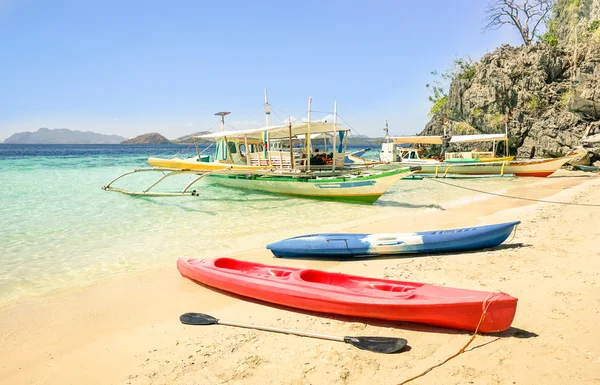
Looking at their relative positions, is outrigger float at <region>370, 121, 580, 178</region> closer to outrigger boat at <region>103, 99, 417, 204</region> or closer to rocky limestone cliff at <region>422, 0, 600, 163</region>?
rocky limestone cliff at <region>422, 0, 600, 163</region>

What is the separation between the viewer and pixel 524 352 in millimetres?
3434

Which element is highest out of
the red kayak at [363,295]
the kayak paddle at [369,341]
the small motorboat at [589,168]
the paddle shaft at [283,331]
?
the small motorboat at [589,168]

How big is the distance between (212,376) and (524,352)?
2867 mm

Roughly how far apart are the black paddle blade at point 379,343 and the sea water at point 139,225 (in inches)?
199

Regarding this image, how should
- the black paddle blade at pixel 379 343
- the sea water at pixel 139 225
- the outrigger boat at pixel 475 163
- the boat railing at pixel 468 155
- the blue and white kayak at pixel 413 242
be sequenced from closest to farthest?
the black paddle blade at pixel 379 343 → the blue and white kayak at pixel 413 242 → the sea water at pixel 139 225 → the outrigger boat at pixel 475 163 → the boat railing at pixel 468 155

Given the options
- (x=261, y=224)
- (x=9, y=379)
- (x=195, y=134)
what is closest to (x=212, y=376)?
(x=9, y=379)

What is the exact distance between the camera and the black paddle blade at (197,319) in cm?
457

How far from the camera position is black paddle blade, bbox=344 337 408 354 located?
3.59 m

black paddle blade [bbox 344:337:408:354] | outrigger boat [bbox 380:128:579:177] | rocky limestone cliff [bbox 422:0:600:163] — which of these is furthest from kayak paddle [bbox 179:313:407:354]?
rocky limestone cliff [bbox 422:0:600:163]

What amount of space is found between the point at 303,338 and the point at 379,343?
85 centimetres

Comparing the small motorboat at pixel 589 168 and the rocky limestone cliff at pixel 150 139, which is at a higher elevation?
the rocky limestone cliff at pixel 150 139

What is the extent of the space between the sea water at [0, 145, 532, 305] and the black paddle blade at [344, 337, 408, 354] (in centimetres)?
506

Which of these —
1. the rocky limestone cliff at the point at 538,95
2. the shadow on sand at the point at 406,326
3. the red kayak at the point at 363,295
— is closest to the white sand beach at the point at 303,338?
the shadow on sand at the point at 406,326

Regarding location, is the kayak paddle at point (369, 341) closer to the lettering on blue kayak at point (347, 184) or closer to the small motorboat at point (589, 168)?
the lettering on blue kayak at point (347, 184)
